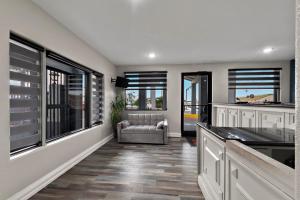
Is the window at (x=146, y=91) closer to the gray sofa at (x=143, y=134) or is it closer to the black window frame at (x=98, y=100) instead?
the gray sofa at (x=143, y=134)

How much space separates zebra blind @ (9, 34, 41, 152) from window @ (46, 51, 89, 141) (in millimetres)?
623

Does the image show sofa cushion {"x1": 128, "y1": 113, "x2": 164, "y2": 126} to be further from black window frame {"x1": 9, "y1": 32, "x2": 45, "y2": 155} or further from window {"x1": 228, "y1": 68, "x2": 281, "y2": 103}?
black window frame {"x1": 9, "y1": 32, "x2": 45, "y2": 155}

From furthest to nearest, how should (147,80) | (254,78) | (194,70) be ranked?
(147,80), (194,70), (254,78)

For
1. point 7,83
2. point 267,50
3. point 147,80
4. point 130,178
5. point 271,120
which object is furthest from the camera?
point 147,80

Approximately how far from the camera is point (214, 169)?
5.71 ft

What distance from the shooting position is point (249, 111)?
12.1 ft

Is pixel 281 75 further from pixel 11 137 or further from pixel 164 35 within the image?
pixel 11 137

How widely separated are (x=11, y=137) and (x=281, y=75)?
666 cm

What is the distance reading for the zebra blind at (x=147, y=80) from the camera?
5.83 meters

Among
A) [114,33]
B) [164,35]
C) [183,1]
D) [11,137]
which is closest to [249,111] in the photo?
[164,35]

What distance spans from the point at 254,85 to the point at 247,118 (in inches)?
89.8

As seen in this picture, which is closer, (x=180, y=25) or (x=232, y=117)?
(x=180, y=25)

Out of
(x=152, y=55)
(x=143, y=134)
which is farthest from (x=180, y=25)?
(x=143, y=134)

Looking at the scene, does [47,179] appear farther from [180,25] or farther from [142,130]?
[180,25]
